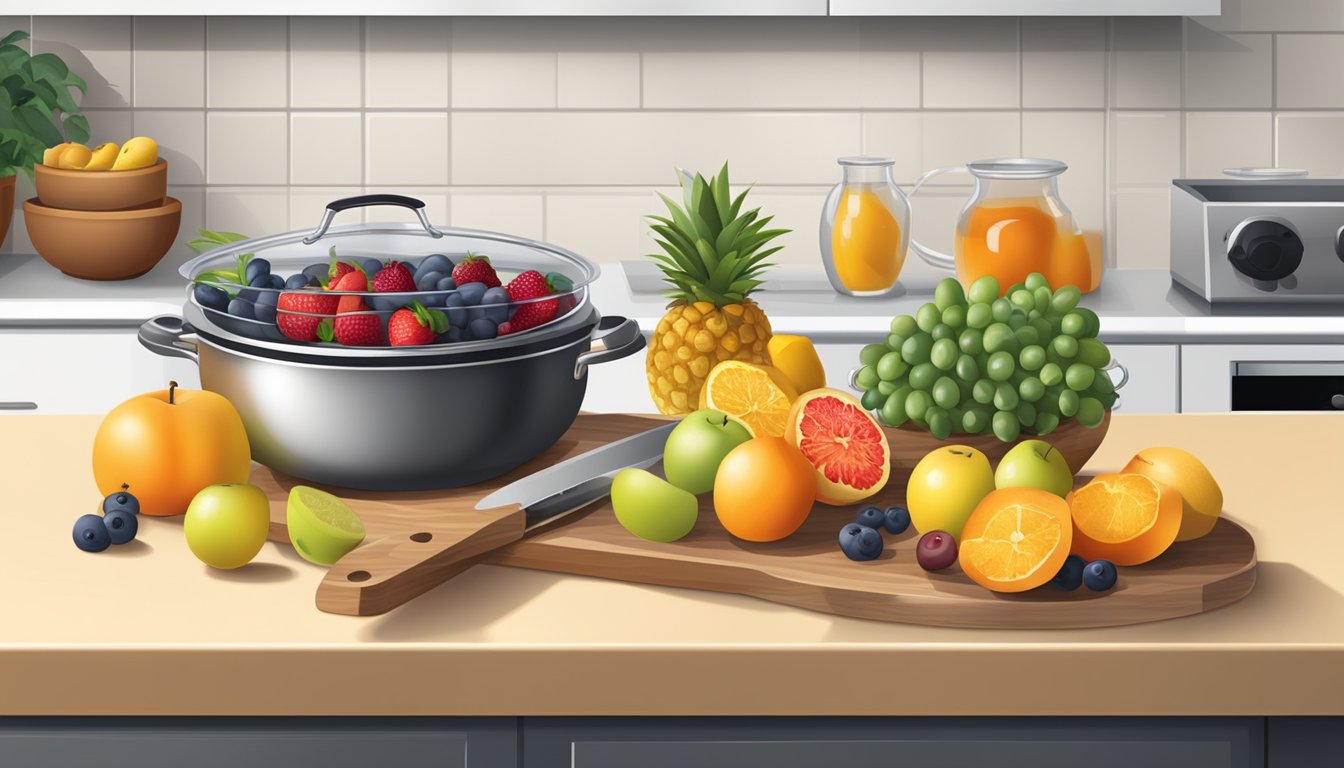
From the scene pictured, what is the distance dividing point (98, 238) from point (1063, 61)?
6.27 feet

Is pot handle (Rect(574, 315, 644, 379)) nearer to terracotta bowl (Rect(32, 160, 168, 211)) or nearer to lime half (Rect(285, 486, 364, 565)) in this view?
lime half (Rect(285, 486, 364, 565))

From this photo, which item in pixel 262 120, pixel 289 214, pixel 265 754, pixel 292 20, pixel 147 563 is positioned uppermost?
pixel 292 20

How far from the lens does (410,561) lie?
1.03 m

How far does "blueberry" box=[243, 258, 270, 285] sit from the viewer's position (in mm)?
1286

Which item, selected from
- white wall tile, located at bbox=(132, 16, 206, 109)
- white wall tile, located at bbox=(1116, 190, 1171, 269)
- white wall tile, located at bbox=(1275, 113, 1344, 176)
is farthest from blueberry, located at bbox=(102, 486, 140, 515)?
white wall tile, located at bbox=(1275, 113, 1344, 176)

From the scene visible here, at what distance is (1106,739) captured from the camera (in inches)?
38.9

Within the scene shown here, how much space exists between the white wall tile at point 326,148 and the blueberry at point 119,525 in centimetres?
204

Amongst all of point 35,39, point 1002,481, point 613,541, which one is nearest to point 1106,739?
A: point 1002,481

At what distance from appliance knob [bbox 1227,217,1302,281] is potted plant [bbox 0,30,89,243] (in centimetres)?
216

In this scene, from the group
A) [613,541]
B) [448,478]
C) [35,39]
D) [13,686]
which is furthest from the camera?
[35,39]

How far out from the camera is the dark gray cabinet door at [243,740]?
991mm

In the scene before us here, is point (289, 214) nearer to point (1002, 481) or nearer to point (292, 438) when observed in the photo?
point (292, 438)

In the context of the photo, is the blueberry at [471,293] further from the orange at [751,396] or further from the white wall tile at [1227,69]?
the white wall tile at [1227,69]

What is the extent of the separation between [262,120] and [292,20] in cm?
21
